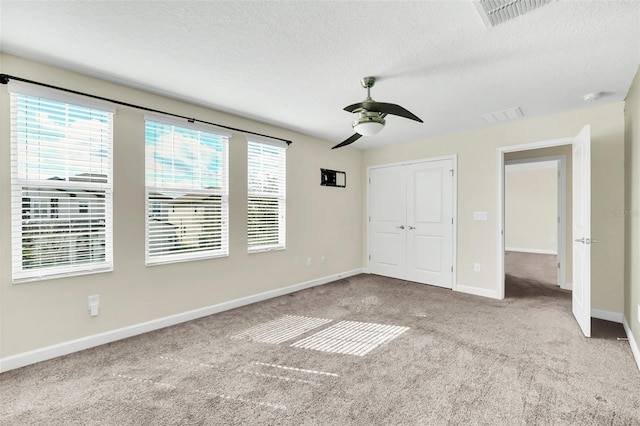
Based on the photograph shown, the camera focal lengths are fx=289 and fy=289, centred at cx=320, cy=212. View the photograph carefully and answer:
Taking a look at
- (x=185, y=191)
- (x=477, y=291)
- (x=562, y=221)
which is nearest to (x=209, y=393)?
(x=185, y=191)

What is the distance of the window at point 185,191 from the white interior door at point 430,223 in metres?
3.17

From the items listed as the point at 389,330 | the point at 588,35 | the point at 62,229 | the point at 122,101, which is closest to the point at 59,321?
the point at 62,229

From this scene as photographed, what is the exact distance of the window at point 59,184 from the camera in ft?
7.62

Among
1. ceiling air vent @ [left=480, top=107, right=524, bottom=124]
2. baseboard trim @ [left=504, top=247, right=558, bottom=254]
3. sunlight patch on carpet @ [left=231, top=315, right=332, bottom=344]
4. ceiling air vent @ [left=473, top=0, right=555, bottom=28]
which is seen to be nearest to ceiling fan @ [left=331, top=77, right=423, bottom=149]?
ceiling air vent @ [left=473, top=0, right=555, bottom=28]

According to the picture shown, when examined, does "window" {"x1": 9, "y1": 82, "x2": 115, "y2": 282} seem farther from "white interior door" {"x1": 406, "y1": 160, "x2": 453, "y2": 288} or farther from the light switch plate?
the light switch plate

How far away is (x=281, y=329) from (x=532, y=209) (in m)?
8.72

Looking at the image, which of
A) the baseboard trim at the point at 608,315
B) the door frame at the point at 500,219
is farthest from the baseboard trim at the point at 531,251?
the baseboard trim at the point at 608,315

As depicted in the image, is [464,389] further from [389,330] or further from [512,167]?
[512,167]

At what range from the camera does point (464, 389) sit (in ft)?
6.56

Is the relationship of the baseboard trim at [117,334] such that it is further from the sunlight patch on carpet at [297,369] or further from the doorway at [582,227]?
the doorway at [582,227]

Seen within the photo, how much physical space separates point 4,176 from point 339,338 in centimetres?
311

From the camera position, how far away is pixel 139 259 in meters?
2.93

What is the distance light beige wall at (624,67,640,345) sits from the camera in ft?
8.21

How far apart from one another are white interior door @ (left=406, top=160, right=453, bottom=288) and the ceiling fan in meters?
2.50
